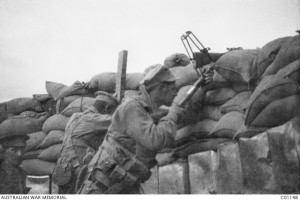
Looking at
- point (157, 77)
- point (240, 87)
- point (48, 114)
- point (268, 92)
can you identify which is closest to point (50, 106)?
point (48, 114)

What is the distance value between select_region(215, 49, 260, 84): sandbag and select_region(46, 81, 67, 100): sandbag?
1.98 meters

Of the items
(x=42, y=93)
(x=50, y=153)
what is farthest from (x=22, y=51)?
(x=50, y=153)

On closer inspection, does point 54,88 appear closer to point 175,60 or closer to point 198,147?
point 175,60

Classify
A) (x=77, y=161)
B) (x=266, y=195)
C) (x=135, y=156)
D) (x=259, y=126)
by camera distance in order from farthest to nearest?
(x=77, y=161) → (x=135, y=156) → (x=259, y=126) → (x=266, y=195)

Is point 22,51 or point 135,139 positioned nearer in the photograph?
point 135,139

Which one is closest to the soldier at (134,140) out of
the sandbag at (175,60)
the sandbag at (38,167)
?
the sandbag at (175,60)

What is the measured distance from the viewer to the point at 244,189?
179cm

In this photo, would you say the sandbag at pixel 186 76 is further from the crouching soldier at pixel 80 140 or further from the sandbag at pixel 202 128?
the crouching soldier at pixel 80 140

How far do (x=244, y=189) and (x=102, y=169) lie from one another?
78 centimetres

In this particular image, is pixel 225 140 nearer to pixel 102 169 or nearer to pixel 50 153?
pixel 102 169

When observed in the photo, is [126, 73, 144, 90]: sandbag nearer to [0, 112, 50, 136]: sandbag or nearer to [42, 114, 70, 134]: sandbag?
[42, 114, 70, 134]: sandbag

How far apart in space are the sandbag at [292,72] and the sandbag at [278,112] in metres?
0.10

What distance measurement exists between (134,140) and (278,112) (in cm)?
81

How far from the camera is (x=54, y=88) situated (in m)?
3.63
